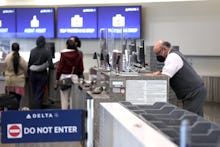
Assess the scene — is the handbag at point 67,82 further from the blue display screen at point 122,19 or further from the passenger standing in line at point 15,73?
the blue display screen at point 122,19

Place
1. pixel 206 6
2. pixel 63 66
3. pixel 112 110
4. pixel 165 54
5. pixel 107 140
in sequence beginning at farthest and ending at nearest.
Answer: pixel 206 6
pixel 63 66
pixel 165 54
pixel 107 140
pixel 112 110

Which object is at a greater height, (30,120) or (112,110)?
(112,110)

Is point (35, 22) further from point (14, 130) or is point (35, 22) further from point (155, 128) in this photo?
point (155, 128)

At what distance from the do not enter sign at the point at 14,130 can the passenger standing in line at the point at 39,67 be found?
4.29 m

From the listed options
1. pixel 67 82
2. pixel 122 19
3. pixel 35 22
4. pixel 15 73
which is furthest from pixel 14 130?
pixel 35 22

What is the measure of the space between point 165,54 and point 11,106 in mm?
2075

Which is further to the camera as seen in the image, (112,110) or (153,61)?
(153,61)

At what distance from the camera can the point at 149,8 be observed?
10.5 meters

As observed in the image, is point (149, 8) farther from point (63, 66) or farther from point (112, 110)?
point (112, 110)

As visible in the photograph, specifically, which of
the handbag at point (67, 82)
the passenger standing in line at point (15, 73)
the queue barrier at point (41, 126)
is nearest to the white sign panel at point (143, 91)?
the queue barrier at point (41, 126)

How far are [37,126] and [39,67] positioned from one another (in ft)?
14.3

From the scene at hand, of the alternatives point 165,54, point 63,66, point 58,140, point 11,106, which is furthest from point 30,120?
point 63,66

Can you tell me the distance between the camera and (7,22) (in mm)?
10875

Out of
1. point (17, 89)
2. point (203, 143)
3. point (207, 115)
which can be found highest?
point (203, 143)
